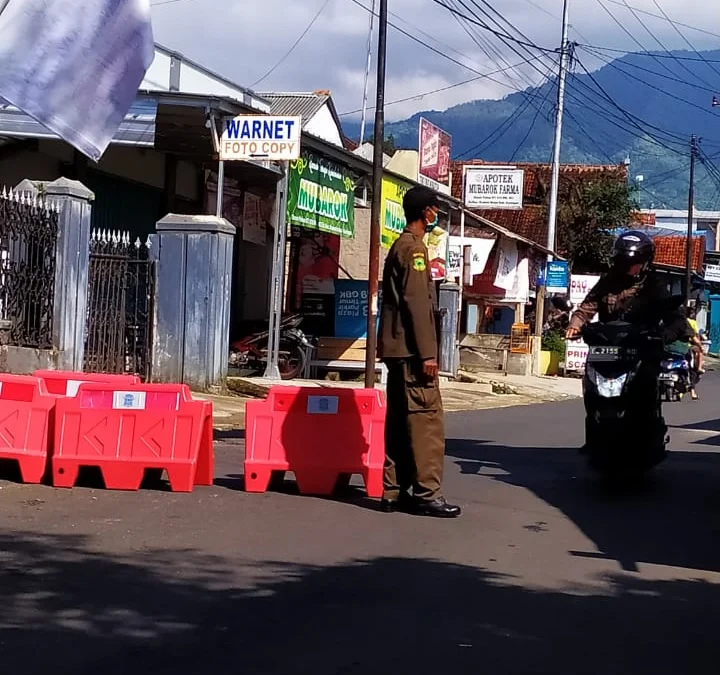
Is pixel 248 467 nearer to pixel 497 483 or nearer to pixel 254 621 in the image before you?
pixel 497 483

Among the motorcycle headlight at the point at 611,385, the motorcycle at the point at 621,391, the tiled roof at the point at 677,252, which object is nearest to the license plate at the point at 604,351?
the motorcycle at the point at 621,391

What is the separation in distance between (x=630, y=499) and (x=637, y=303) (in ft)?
5.13

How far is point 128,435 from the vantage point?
8359 mm

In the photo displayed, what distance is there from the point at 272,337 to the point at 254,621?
515 inches

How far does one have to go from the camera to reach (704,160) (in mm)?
47188

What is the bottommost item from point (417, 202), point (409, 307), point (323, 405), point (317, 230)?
point (323, 405)

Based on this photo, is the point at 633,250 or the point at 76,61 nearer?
the point at 76,61

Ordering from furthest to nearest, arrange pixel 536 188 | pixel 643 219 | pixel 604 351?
pixel 643 219 < pixel 536 188 < pixel 604 351

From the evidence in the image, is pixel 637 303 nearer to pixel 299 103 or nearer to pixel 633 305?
pixel 633 305

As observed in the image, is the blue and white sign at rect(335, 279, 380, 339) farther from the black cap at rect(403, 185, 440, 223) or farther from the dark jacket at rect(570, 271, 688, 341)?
the black cap at rect(403, 185, 440, 223)

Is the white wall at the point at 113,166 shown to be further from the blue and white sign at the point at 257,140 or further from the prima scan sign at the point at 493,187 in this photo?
the prima scan sign at the point at 493,187

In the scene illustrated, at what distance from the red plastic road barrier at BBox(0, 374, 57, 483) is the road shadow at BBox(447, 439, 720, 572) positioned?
11.5ft

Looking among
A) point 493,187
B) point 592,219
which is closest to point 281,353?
point 493,187

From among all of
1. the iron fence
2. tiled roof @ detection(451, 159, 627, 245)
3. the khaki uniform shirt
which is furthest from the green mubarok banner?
tiled roof @ detection(451, 159, 627, 245)
